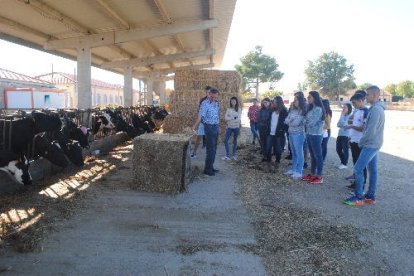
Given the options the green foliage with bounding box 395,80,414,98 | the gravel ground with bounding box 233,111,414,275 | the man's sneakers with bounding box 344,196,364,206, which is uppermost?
the green foliage with bounding box 395,80,414,98

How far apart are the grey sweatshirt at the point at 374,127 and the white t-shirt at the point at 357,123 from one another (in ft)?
3.82

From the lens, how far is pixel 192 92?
1356cm

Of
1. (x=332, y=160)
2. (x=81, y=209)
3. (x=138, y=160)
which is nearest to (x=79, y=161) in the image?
(x=138, y=160)

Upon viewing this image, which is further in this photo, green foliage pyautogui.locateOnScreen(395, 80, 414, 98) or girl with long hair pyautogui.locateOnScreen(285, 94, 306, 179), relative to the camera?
green foliage pyautogui.locateOnScreen(395, 80, 414, 98)

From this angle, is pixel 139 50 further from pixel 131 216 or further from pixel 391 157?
pixel 131 216

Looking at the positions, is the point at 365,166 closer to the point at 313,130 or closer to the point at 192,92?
the point at 313,130

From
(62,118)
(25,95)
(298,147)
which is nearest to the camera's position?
(298,147)

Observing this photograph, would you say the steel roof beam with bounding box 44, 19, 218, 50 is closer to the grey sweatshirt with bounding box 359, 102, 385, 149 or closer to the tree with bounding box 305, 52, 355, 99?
the grey sweatshirt with bounding box 359, 102, 385, 149

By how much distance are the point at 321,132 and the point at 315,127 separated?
0.16 meters

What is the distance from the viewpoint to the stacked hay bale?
13.5 metres

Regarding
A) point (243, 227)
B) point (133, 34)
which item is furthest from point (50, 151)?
point (133, 34)

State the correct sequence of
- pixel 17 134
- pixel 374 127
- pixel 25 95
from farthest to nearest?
pixel 25 95
pixel 17 134
pixel 374 127

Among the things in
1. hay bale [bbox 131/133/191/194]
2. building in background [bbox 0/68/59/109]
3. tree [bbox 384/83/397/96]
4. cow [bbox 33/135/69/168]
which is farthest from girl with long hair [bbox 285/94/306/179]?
tree [bbox 384/83/397/96]

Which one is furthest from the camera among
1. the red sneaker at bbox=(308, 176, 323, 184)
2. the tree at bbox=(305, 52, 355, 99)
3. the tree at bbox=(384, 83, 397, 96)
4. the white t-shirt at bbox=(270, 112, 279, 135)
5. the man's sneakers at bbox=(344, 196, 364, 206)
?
the tree at bbox=(384, 83, 397, 96)
